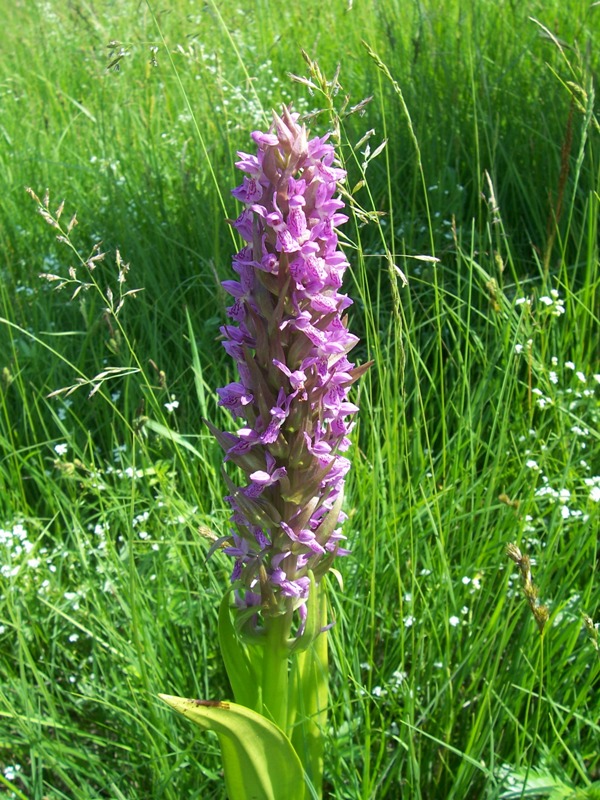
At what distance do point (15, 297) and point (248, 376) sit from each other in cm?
210

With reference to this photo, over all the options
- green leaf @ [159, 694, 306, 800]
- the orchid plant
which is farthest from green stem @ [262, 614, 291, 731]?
green leaf @ [159, 694, 306, 800]

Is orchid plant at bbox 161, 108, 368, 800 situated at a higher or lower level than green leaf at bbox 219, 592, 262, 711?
higher

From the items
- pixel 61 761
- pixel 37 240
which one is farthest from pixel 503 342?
pixel 37 240

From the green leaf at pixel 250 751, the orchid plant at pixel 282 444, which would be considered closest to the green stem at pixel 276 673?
the orchid plant at pixel 282 444

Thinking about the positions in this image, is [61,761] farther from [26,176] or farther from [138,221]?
[26,176]

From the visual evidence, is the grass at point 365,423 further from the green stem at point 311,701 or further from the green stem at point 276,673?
the green stem at point 276,673

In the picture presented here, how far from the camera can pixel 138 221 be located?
3.58 meters

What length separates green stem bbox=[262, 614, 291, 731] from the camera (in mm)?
1489

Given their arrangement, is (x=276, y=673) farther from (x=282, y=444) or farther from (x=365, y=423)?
(x=365, y=423)

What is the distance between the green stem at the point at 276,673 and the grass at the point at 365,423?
183 millimetres

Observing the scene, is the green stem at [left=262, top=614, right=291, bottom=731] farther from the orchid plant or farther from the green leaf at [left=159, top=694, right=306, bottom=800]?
the green leaf at [left=159, top=694, right=306, bottom=800]

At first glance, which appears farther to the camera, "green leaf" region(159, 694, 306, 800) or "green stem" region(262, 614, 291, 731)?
"green stem" region(262, 614, 291, 731)

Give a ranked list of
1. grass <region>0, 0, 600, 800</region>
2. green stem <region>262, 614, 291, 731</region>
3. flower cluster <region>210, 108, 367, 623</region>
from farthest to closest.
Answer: grass <region>0, 0, 600, 800</region>
green stem <region>262, 614, 291, 731</region>
flower cluster <region>210, 108, 367, 623</region>

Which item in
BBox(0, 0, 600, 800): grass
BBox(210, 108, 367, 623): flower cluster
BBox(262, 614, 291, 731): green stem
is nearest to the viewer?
BBox(210, 108, 367, 623): flower cluster
